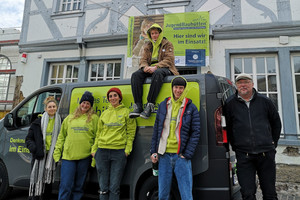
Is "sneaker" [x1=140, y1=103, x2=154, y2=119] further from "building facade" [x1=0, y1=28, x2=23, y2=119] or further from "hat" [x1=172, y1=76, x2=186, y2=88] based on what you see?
"building facade" [x1=0, y1=28, x2=23, y2=119]

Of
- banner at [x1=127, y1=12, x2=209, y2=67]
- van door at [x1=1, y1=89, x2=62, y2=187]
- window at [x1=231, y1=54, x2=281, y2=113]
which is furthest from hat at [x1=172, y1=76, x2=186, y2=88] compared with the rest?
window at [x1=231, y1=54, x2=281, y2=113]

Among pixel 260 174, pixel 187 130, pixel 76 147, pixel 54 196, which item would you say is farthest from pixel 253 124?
pixel 54 196

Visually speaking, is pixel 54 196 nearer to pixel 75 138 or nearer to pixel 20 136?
pixel 20 136

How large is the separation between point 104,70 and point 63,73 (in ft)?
5.23

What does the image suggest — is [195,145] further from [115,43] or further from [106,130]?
[115,43]

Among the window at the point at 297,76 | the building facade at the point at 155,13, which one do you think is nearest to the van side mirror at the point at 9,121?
the building facade at the point at 155,13

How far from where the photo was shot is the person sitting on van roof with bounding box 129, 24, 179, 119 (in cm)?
284

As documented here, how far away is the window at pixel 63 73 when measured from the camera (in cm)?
752

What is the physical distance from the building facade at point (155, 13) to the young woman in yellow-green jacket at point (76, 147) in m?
3.72

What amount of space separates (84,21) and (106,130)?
5.74 metres

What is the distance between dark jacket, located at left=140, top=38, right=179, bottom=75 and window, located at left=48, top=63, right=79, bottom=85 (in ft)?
15.2

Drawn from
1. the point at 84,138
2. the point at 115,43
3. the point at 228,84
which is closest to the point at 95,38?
the point at 115,43

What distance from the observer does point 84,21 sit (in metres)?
7.46

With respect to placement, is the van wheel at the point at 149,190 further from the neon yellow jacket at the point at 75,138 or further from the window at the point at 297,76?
the window at the point at 297,76
